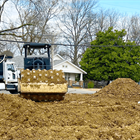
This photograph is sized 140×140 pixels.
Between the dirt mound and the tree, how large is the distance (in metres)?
16.8

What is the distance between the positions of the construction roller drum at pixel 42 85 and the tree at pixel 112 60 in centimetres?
2226

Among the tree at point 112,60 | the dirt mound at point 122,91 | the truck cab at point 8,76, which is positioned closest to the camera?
the truck cab at point 8,76

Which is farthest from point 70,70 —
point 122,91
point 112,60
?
point 122,91

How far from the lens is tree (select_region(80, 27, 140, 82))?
96.6 ft

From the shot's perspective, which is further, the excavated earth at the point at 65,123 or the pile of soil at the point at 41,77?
the pile of soil at the point at 41,77

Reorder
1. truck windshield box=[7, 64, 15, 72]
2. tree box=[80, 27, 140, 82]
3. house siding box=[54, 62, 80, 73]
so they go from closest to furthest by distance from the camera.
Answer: truck windshield box=[7, 64, 15, 72] < tree box=[80, 27, 140, 82] < house siding box=[54, 62, 80, 73]

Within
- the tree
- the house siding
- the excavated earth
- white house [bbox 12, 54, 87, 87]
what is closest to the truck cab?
the excavated earth

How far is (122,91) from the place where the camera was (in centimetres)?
1141

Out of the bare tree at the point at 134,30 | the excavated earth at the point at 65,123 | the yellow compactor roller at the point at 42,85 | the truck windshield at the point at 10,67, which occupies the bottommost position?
the excavated earth at the point at 65,123

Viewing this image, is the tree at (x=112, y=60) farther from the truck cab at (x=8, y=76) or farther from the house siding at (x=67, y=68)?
the truck cab at (x=8, y=76)

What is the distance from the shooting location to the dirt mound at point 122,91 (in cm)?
1092

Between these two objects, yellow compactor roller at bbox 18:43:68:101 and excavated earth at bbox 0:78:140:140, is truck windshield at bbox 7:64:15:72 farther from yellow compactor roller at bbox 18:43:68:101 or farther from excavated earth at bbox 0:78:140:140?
excavated earth at bbox 0:78:140:140

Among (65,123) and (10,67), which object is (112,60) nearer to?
(10,67)

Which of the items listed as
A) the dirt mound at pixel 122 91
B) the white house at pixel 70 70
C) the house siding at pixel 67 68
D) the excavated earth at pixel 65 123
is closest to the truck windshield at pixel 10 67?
the dirt mound at pixel 122 91
